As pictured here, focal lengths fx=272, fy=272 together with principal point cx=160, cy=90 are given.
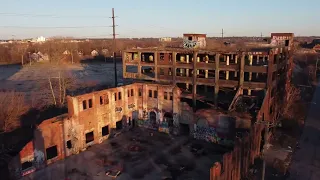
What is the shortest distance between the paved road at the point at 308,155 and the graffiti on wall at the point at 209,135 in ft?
23.3

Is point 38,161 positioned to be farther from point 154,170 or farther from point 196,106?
point 196,106

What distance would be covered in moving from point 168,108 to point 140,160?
964cm

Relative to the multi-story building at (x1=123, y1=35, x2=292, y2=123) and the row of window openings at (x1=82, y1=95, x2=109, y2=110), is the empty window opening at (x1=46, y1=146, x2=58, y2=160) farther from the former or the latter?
the multi-story building at (x1=123, y1=35, x2=292, y2=123)

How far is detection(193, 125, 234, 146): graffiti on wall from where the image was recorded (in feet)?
103

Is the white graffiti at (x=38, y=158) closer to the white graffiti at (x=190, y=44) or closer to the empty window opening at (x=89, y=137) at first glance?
the empty window opening at (x=89, y=137)

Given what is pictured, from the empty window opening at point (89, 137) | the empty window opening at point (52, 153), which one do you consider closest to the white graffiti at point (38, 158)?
the empty window opening at point (52, 153)

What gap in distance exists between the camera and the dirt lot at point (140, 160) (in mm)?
25161

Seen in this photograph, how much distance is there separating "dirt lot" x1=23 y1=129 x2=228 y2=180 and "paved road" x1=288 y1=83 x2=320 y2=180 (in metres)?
7.53

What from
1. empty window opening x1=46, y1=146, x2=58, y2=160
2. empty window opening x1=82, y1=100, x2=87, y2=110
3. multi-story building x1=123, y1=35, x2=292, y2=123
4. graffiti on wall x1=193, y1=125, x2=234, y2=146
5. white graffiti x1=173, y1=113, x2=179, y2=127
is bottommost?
empty window opening x1=46, y1=146, x2=58, y2=160

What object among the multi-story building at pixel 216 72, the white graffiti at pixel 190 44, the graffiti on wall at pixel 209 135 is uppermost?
the white graffiti at pixel 190 44

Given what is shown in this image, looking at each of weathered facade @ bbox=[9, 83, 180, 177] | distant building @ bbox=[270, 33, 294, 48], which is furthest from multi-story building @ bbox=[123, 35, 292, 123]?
weathered facade @ bbox=[9, 83, 180, 177]

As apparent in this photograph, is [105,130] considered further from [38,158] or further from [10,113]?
[10,113]

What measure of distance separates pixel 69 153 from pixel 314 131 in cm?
3050

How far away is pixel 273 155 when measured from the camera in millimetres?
28562
